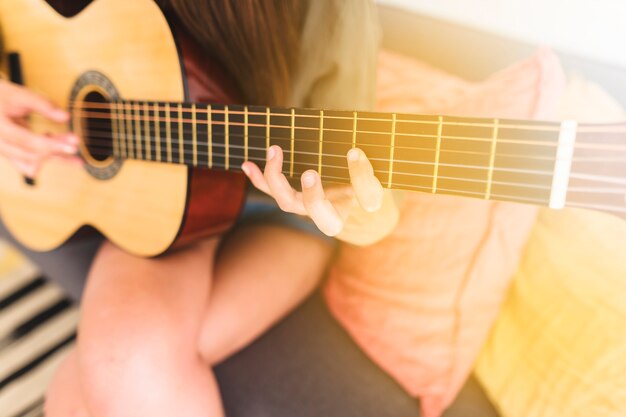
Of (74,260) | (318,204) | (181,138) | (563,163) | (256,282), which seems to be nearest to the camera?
(563,163)

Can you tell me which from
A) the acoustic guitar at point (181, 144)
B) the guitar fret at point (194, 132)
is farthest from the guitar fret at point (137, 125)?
the guitar fret at point (194, 132)

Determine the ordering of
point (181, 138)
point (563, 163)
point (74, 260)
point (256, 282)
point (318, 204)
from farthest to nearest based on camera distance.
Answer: point (74, 260)
point (256, 282)
point (181, 138)
point (318, 204)
point (563, 163)

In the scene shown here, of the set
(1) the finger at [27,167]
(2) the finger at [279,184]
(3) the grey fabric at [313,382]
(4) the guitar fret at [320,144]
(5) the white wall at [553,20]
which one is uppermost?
(5) the white wall at [553,20]

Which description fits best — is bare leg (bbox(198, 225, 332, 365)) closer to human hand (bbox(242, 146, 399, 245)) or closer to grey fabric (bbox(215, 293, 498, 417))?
Answer: grey fabric (bbox(215, 293, 498, 417))

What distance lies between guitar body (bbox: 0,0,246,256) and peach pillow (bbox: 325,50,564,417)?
10.5 inches

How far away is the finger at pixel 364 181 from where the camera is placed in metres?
0.50

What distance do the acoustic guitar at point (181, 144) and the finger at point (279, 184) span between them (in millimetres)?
23

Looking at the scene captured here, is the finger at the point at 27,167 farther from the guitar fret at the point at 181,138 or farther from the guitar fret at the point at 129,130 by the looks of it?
the guitar fret at the point at 181,138

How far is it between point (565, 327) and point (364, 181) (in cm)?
33

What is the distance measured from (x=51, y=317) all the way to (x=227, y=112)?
0.86 metres

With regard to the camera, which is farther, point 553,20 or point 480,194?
point 553,20

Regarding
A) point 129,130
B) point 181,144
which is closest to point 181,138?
point 181,144

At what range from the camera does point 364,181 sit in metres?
0.51

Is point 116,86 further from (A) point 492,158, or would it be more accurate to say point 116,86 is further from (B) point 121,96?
(A) point 492,158
